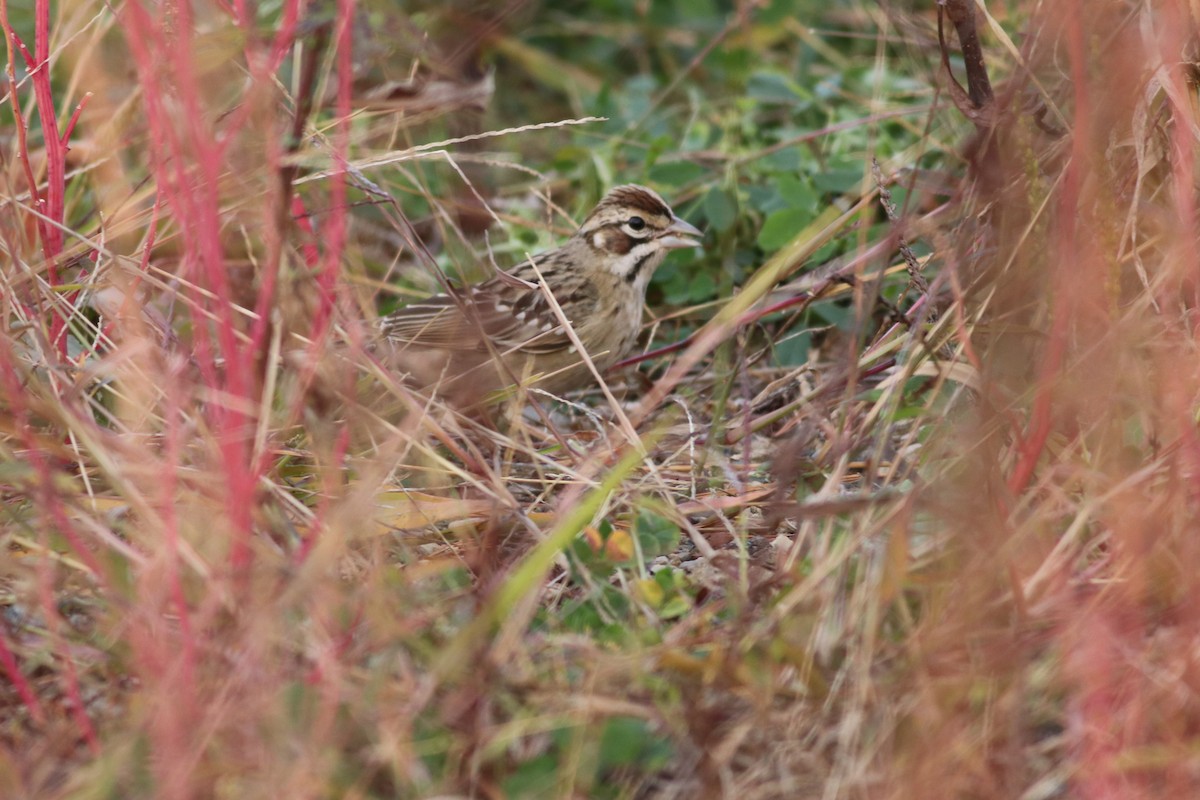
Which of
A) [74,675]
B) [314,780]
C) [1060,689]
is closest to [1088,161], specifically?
[1060,689]

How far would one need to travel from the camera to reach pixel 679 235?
506 cm

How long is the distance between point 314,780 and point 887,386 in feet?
5.91

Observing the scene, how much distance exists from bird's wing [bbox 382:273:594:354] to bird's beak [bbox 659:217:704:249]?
480 millimetres

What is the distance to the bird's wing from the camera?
481 centimetres

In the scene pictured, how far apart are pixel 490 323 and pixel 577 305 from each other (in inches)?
13.8

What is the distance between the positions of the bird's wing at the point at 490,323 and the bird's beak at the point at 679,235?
18.9 inches

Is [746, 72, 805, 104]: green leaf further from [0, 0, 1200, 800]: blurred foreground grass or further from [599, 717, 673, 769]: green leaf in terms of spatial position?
[599, 717, 673, 769]: green leaf

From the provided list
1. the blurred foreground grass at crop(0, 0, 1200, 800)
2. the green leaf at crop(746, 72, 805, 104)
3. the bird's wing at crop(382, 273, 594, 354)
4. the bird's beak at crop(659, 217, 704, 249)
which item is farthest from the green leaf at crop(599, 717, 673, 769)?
the green leaf at crop(746, 72, 805, 104)

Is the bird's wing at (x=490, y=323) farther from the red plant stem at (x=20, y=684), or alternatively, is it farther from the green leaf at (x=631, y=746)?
the green leaf at (x=631, y=746)

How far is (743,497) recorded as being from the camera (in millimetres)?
3695

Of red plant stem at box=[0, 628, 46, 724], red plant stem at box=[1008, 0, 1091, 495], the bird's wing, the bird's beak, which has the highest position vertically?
red plant stem at box=[1008, 0, 1091, 495]

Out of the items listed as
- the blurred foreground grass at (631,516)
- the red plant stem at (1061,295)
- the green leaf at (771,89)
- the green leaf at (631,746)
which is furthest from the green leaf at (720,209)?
the green leaf at (631,746)

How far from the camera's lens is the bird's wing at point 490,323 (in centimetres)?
481

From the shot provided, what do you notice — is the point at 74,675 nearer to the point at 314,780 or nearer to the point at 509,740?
the point at 314,780
